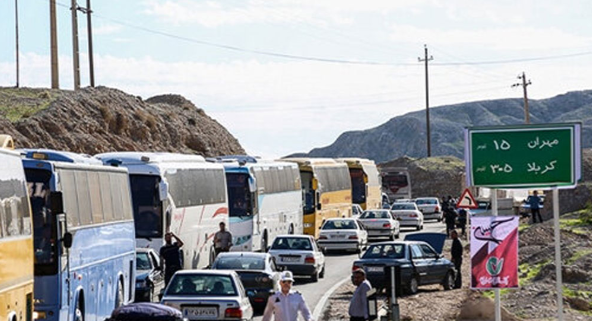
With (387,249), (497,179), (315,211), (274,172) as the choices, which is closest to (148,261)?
(387,249)

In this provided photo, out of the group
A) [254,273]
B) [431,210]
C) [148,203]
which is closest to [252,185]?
[148,203]

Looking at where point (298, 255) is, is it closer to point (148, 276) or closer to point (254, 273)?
point (148, 276)

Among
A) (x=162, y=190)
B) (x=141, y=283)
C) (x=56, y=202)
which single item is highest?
(x=56, y=202)

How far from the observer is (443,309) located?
27344mm

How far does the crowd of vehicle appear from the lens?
17.2 meters

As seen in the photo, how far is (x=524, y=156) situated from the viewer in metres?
15.1

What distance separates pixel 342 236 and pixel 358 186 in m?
24.5

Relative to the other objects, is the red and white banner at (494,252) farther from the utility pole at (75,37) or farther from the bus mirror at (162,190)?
the utility pole at (75,37)

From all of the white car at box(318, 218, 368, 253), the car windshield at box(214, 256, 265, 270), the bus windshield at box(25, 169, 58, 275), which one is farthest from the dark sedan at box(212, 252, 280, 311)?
the white car at box(318, 218, 368, 253)

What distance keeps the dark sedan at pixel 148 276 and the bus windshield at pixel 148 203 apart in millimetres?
2921

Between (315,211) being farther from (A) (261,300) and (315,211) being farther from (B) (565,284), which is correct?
(A) (261,300)

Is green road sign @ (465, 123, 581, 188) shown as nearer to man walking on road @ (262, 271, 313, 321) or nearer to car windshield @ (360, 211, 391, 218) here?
man walking on road @ (262, 271, 313, 321)

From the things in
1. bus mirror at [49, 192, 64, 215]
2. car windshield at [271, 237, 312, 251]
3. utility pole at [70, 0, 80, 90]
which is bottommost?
car windshield at [271, 237, 312, 251]

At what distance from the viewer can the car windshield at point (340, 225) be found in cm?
4616
